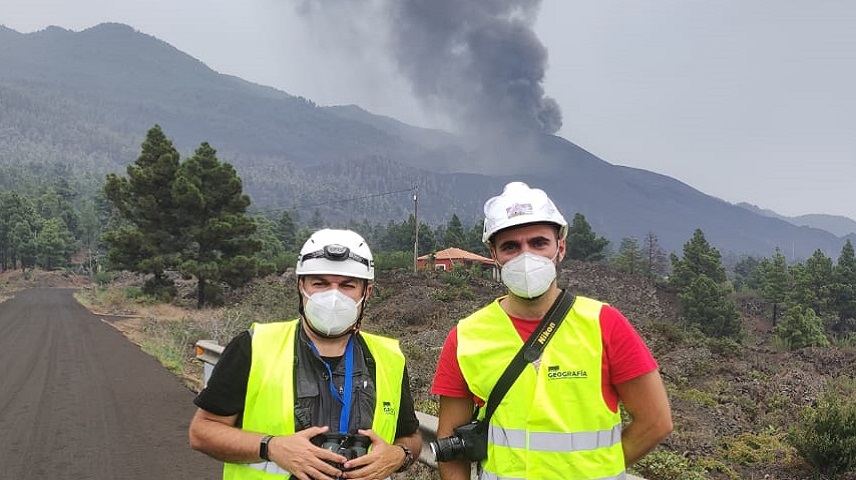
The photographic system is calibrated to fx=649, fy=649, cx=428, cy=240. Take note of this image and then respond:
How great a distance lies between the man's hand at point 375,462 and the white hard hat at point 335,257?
67 centimetres

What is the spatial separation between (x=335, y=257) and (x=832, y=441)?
575cm

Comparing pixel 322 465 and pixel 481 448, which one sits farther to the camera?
pixel 481 448

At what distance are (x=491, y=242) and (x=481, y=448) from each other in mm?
822

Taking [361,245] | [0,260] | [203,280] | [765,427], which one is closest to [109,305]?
[203,280]

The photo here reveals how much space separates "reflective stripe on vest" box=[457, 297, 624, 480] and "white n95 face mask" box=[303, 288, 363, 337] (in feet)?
2.05

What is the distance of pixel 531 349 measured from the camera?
2.43m

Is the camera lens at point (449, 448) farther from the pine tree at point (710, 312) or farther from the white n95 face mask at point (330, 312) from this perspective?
the pine tree at point (710, 312)

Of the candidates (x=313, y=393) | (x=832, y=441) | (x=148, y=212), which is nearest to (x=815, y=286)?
(x=148, y=212)

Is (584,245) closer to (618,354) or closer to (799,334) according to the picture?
(799,334)

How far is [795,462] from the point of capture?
6824 millimetres

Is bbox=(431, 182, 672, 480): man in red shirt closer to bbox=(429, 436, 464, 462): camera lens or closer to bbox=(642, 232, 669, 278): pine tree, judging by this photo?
bbox=(429, 436, 464, 462): camera lens

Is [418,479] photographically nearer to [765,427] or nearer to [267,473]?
[267,473]

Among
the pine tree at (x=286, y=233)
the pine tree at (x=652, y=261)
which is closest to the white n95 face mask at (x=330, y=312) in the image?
the pine tree at (x=652, y=261)

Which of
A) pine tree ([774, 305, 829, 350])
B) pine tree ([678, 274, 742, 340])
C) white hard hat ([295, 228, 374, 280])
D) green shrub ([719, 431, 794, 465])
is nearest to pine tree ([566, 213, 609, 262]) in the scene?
pine tree ([678, 274, 742, 340])
